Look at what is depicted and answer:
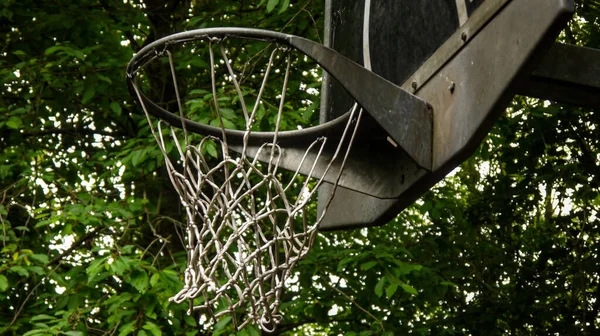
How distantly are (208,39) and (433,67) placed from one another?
2.89ft

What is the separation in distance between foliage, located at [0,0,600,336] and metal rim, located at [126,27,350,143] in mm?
1923

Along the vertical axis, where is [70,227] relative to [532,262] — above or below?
below

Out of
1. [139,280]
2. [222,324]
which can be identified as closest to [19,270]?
[139,280]

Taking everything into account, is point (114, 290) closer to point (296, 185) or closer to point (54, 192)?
point (54, 192)

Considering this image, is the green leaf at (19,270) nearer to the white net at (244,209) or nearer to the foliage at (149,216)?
the foliage at (149,216)

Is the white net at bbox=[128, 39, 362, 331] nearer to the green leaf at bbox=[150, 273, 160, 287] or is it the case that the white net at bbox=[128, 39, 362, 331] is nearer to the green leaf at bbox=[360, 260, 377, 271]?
the green leaf at bbox=[150, 273, 160, 287]

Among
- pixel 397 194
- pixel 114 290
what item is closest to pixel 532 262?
pixel 114 290

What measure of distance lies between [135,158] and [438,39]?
337 centimetres

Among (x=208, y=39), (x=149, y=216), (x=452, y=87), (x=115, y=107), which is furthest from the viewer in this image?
(x=149, y=216)

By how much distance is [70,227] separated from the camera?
6496 millimetres

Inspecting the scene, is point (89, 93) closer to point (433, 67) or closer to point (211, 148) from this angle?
point (211, 148)

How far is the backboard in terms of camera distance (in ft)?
10.4

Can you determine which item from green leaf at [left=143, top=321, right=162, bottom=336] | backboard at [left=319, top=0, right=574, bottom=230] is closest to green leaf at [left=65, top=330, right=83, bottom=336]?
green leaf at [left=143, top=321, right=162, bottom=336]

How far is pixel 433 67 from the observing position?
3744 mm
